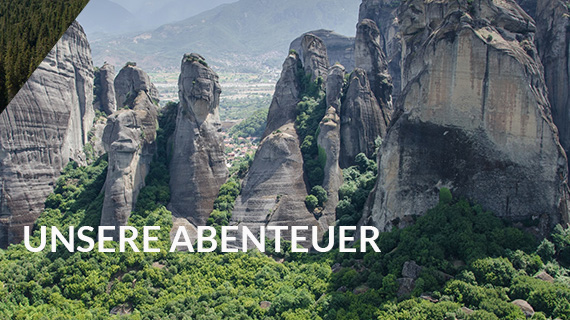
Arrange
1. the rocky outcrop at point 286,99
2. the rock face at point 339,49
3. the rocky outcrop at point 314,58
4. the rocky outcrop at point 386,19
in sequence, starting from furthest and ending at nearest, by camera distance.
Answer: the rock face at point 339,49 → the rocky outcrop at point 386,19 → the rocky outcrop at point 314,58 → the rocky outcrop at point 286,99

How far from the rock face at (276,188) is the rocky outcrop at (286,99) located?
1546 mm

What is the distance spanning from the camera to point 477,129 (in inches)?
1324

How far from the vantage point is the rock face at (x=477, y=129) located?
108ft

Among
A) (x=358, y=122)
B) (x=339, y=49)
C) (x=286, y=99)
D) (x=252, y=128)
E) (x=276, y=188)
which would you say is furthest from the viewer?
(x=252, y=128)

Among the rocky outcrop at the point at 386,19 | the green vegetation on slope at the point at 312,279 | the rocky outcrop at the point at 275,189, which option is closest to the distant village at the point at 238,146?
the rocky outcrop at the point at 386,19

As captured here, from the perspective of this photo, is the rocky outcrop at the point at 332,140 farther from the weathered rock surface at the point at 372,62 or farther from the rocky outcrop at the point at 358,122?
the weathered rock surface at the point at 372,62

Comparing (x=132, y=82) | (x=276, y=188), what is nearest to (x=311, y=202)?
(x=276, y=188)

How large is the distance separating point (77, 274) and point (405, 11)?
27399 mm

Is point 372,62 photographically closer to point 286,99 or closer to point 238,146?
point 286,99

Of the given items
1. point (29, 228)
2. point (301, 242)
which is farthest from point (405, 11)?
point (29, 228)

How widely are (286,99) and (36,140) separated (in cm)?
1961

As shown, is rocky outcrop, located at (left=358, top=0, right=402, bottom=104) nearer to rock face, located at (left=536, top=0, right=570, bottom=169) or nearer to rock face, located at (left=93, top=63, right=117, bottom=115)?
rock face, located at (left=536, top=0, right=570, bottom=169)

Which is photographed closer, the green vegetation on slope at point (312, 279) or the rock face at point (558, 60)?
the green vegetation on slope at point (312, 279)

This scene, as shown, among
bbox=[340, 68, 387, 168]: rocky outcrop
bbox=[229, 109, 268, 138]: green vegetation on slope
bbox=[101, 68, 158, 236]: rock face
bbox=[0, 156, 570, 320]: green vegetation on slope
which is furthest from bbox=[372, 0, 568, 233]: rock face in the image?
bbox=[229, 109, 268, 138]: green vegetation on slope
